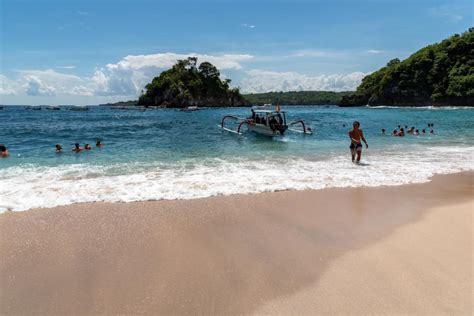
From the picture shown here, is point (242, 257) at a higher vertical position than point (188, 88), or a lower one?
lower

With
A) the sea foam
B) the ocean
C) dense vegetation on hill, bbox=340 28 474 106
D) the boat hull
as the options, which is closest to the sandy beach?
the sea foam

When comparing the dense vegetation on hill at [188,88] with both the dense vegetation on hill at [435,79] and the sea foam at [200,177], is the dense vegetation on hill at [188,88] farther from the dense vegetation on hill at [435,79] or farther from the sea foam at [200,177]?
the sea foam at [200,177]

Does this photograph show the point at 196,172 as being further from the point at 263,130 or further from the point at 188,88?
the point at 188,88

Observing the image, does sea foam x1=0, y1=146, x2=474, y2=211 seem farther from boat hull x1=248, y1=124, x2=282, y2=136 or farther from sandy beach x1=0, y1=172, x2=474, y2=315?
boat hull x1=248, y1=124, x2=282, y2=136

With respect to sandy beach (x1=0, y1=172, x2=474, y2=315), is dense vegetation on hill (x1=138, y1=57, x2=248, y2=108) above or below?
above

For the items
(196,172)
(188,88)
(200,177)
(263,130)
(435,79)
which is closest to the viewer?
(200,177)

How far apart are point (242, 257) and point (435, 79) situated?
12667cm

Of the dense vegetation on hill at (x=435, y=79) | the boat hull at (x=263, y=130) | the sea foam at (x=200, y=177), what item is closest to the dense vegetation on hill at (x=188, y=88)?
the dense vegetation on hill at (x=435, y=79)

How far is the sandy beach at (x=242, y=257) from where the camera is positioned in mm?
3725

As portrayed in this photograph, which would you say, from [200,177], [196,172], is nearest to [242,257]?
[200,177]

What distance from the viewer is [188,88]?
126625 millimetres

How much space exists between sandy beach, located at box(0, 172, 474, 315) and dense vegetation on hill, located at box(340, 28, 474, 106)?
11147cm

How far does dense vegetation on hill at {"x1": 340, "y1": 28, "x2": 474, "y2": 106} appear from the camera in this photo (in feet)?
322

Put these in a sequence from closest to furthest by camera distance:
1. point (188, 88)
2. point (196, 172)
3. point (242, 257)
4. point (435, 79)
Result: point (242, 257), point (196, 172), point (435, 79), point (188, 88)
